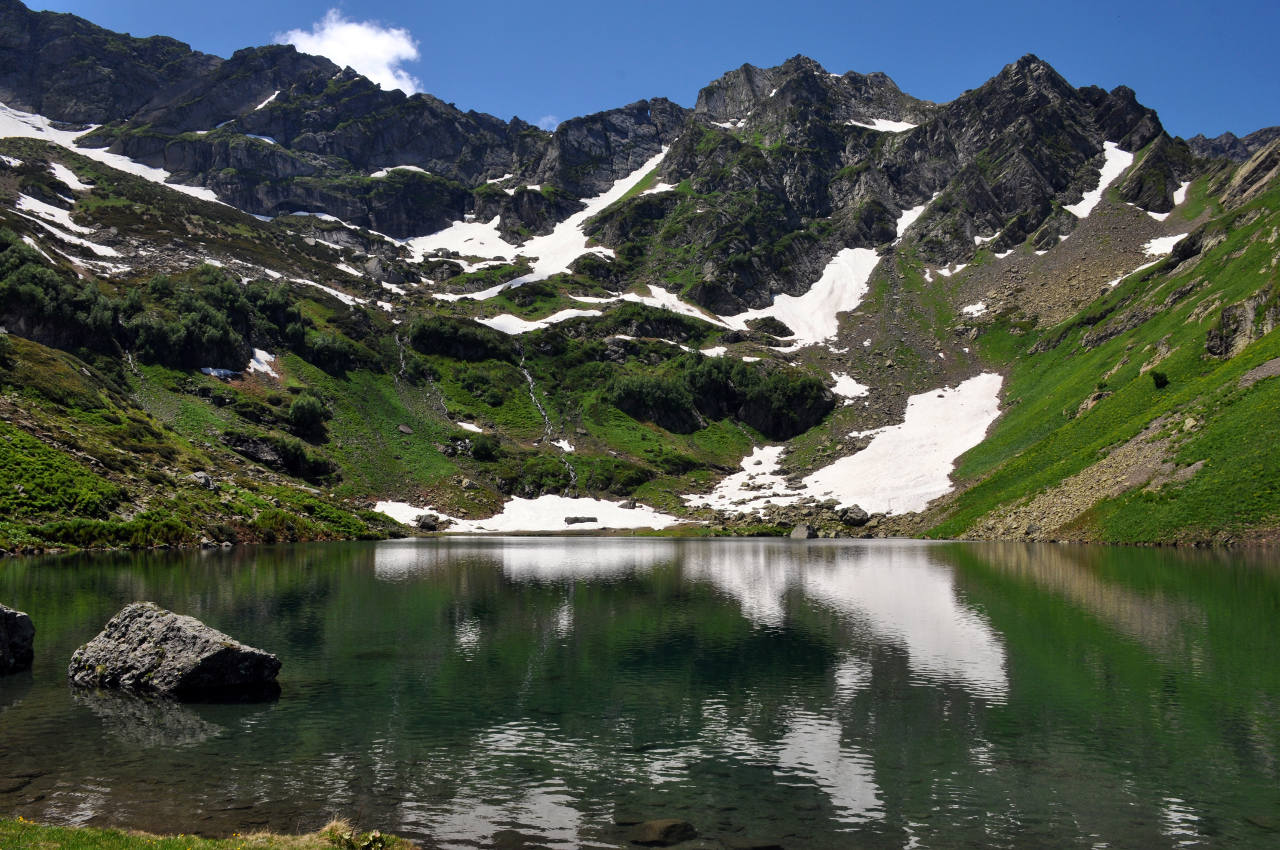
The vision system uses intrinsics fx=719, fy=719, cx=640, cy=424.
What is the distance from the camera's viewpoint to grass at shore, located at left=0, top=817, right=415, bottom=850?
11.8 meters

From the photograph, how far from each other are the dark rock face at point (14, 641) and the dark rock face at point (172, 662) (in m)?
2.39

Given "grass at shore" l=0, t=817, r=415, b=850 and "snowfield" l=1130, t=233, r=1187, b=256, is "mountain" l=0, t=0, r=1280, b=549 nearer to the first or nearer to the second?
"snowfield" l=1130, t=233, r=1187, b=256

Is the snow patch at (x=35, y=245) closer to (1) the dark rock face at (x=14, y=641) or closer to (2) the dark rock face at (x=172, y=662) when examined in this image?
(1) the dark rock face at (x=14, y=641)

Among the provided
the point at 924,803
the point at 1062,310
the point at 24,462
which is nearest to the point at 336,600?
the point at 924,803

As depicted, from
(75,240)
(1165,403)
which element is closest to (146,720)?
(1165,403)

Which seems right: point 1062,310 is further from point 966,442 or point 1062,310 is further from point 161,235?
point 161,235

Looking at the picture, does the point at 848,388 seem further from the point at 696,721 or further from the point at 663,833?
the point at 663,833

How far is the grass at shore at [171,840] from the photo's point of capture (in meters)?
11.8

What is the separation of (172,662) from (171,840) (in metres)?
13.4

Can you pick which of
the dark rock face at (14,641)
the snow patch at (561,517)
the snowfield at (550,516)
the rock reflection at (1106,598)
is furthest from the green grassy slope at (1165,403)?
the dark rock face at (14,641)

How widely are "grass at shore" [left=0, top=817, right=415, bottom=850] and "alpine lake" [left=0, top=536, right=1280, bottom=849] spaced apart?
97 cm

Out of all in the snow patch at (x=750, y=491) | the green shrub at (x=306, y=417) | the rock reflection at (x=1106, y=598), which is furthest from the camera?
the snow patch at (x=750, y=491)

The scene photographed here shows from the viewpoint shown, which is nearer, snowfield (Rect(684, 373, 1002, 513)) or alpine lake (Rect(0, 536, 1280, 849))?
alpine lake (Rect(0, 536, 1280, 849))

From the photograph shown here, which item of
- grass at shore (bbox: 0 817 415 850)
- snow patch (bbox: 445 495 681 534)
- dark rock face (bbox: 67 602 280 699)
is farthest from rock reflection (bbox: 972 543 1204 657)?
snow patch (bbox: 445 495 681 534)
